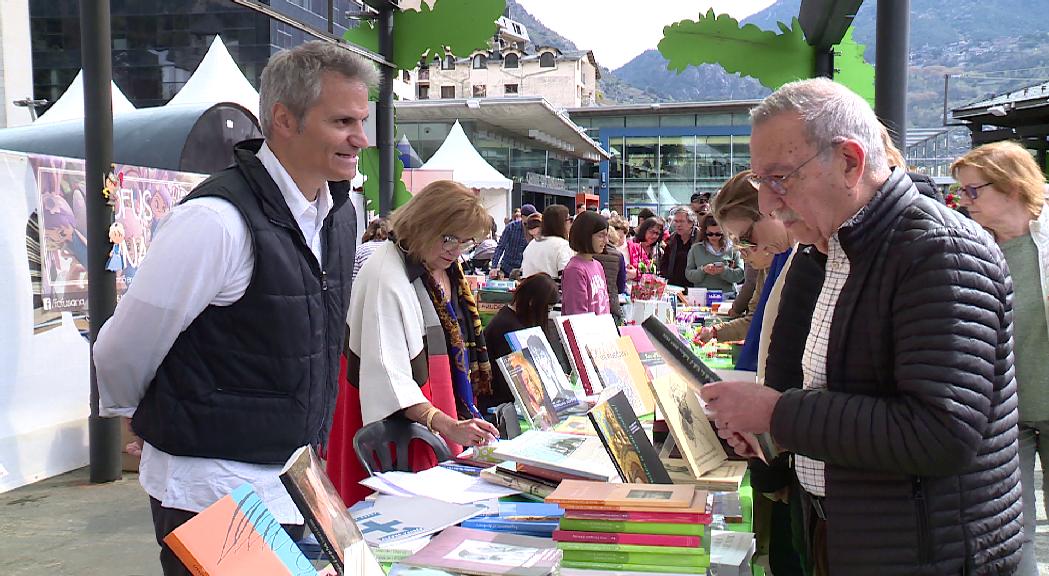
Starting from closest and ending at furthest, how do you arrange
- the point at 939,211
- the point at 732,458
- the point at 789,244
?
the point at 939,211 < the point at 732,458 < the point at 789,244

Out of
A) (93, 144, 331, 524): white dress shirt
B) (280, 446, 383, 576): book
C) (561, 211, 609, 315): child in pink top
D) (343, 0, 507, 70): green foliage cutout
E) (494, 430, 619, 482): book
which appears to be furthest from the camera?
(561, 211, 609, 315): child in pink top

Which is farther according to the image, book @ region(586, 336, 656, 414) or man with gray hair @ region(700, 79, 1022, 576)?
book @ region(586, 336, 656, 414)

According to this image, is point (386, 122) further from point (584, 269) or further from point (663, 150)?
point (663, 150)

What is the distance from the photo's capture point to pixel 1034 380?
3.02 meters

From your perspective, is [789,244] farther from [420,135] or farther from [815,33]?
[420,135]

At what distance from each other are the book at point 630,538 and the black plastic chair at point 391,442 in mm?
1260

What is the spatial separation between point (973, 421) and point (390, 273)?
1921 millimetres

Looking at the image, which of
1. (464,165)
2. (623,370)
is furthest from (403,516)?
(464,165)

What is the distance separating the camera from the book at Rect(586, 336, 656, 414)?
3402mm

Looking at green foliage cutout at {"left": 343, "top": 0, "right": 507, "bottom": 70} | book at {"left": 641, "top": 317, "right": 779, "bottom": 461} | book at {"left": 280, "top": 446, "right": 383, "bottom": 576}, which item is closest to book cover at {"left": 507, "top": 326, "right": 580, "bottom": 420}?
book at {"left": 641, "top": 317, "right": 779, "bottom": 461}

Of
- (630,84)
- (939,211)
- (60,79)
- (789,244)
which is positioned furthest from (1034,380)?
(630,84)

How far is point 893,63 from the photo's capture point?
327 centimetres

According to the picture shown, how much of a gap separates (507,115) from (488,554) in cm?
2746

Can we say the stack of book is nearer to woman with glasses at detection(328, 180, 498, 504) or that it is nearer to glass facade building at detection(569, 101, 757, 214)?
woman with glasses at detection(328, 180, 498, 504)
